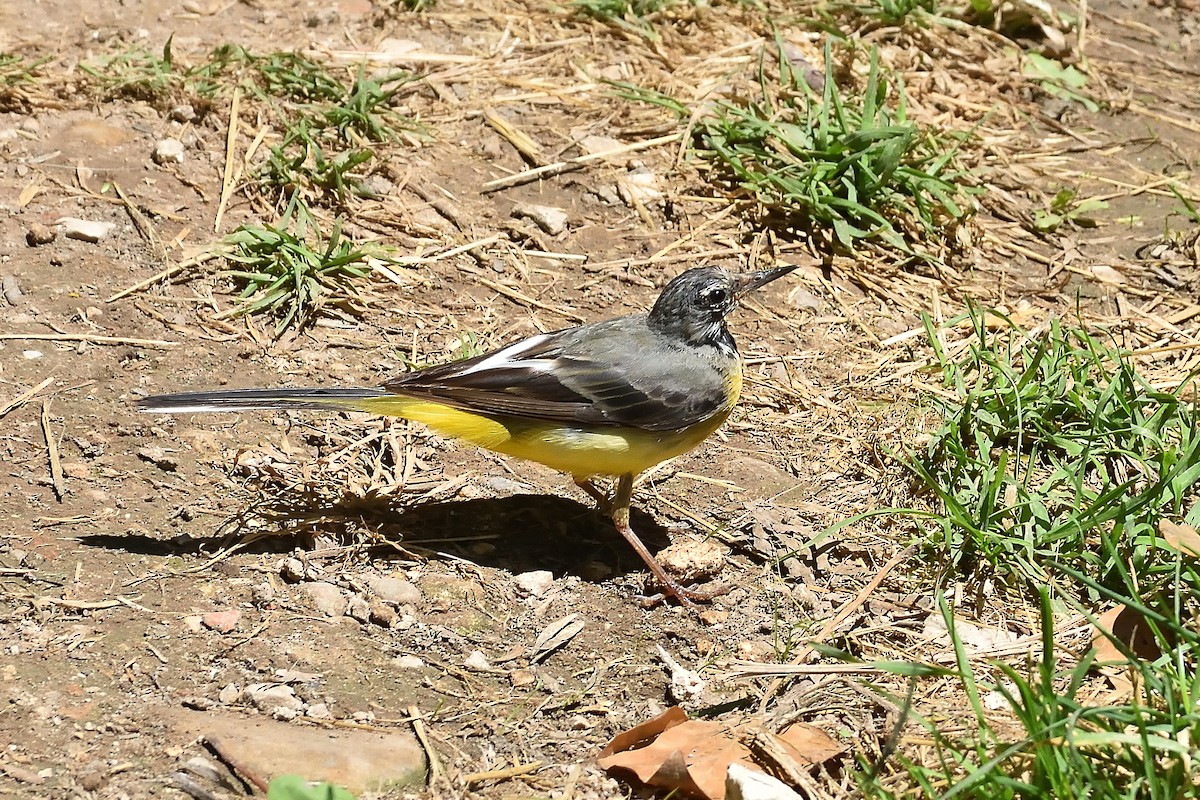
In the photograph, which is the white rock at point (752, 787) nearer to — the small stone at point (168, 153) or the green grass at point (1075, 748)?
the green grass at point (1075, 748)

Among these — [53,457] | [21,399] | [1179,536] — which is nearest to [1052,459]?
[1179,536]

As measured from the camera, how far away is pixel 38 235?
242 inches

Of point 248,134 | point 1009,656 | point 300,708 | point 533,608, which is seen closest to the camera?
point 300,708

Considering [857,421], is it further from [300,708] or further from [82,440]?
[82,440]

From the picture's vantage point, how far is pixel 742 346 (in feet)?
21.1

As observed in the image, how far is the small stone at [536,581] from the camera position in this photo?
4.92m

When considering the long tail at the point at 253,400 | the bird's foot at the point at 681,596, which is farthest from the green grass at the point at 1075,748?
the long tail at the point at 253,400

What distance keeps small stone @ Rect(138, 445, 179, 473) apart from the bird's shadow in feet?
1.44

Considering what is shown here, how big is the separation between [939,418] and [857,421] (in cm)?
39

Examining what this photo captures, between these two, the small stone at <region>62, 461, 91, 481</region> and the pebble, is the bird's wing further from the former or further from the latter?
the pebble

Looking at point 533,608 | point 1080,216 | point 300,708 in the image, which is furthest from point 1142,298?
point 300,708

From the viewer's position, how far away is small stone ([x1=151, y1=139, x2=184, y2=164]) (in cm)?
677

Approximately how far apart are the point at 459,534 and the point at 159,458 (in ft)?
4.40

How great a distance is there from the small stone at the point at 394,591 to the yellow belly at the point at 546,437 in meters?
0.67
